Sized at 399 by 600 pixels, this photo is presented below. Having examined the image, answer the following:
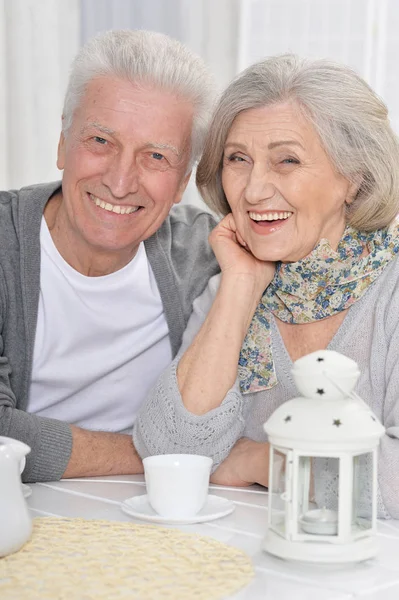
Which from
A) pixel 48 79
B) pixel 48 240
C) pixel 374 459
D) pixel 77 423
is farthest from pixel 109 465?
pixel 48 79

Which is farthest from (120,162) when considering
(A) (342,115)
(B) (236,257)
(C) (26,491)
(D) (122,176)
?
(C) (26,491)

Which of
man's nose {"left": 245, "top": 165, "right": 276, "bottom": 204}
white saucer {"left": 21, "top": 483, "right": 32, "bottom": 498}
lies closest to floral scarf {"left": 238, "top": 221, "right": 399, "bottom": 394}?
man's nose {"left": 245, "top": 165, "right": 276, "bottom": 204}

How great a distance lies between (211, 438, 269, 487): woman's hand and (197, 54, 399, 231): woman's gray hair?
48 centimetres

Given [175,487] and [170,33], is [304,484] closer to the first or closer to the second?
[175,487]

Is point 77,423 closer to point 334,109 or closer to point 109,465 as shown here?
point 109,465

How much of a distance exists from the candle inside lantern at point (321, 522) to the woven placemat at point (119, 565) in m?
0.09

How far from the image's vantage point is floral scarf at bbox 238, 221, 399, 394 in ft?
5.54

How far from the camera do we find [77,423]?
6.46ft

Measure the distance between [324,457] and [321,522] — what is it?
84 mm

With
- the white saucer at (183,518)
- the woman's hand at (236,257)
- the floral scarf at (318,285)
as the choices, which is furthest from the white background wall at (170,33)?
the white saucer at (183,518)

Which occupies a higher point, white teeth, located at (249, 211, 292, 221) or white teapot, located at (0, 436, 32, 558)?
white teeth, located at (249, 211, 292, 221)

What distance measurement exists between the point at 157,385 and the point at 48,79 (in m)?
1.75

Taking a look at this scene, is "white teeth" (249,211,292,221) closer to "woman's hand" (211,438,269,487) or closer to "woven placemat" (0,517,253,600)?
"woman's hand" (211,438,269,487)

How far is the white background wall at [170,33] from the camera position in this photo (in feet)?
10.1
